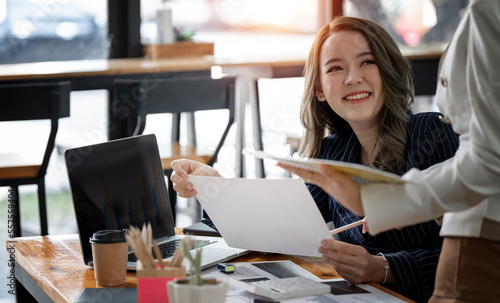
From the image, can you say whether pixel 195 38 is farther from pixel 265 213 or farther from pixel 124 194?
pixel 265 213

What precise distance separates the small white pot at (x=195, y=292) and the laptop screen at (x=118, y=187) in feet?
1.80

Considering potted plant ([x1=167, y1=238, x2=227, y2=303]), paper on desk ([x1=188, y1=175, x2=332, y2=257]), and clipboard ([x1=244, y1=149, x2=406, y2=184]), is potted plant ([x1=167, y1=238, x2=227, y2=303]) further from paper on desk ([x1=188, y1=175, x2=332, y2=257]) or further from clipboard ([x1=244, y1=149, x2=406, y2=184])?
paper on desk ([x1=188, y1=175, x2=332, y2=257])

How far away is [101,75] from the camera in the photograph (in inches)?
155

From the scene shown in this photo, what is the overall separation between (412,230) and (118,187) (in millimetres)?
693

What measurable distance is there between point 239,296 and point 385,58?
0.79 m

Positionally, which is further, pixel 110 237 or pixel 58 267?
pixel 58 267

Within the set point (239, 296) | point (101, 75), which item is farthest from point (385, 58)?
point (101, 75)

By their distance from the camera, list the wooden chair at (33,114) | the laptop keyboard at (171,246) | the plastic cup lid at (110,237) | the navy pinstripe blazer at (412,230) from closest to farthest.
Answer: the plastic cup lid at (110,237), the navy pinstripe blazer at (412,230), the laptop keyboard at (171,246), the wooden chair at (33,114)

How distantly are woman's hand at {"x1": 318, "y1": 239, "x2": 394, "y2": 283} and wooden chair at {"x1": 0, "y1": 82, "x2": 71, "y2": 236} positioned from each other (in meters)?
1.82

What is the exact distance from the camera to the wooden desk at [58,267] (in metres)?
1.43

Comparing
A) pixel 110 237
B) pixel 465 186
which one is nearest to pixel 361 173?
pixel 465 186

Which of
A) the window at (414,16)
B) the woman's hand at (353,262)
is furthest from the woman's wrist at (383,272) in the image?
the window at (414,16)

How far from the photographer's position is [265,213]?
5.02ft

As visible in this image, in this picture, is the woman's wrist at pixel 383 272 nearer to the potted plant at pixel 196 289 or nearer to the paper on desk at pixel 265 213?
the paper on desk at pixel 265 213
